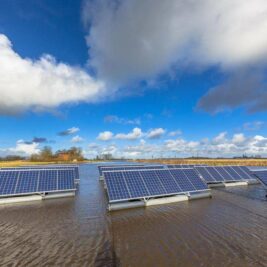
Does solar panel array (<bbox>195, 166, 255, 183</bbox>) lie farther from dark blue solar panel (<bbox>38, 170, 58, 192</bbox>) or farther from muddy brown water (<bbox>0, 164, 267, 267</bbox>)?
dark blue solar panel (<bbox>38, 170, 58, 192</bbox>)

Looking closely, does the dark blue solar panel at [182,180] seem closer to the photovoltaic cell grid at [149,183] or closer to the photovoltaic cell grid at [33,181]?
the photovoltaic cell grid at [149,183]

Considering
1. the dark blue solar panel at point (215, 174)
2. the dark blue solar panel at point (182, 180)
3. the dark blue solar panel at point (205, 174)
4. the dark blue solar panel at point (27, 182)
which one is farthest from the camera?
the dark blue solar panel at point (215, 174)

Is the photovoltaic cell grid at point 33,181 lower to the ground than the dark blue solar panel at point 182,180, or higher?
higher

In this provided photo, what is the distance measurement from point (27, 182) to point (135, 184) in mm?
10611

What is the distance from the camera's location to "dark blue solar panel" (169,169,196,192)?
19.0 m

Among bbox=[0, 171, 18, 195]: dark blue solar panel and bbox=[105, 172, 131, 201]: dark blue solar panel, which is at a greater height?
bbox=[0, 171, 18, 195]: dark blue solar panel

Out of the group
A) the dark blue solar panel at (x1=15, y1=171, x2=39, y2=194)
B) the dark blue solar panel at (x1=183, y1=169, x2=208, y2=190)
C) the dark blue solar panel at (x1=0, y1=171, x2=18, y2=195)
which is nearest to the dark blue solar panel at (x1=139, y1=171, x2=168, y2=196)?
the dark blue solar panel at (x1=183, y1=169, x2=208, y2=190)

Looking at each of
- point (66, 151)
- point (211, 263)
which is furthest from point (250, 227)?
point (66, 151)

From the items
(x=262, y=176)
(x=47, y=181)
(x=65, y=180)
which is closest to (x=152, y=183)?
(x=65, y=180)

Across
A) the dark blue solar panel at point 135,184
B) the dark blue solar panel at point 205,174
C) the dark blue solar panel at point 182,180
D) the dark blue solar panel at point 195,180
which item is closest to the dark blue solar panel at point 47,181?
the dark blue solar panel at point 135,184

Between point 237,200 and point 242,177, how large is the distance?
10835 mm

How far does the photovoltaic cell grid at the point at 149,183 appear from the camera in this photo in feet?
51.7

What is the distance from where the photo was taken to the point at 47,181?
19922mm

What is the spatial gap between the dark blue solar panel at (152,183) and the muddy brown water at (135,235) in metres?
1.29
